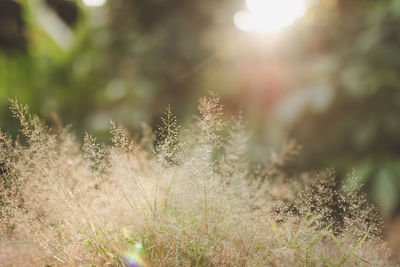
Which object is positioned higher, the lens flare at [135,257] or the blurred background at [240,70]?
the blurred background at [240,70]

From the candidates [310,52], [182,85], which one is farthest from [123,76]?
[310,52]

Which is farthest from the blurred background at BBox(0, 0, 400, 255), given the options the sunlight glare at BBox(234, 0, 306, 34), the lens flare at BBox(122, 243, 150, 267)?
the lens flare at BBox(122, 243, 150, 267)

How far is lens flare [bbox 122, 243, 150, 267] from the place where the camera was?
0.75 m

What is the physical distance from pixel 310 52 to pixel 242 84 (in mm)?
497

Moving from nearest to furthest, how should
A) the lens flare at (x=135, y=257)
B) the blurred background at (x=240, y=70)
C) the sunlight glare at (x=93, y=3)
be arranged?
the lens flare at (x=135, y=257) → the blurred background at (x=240, y=70) → the sunlight glare at (x=93, y=3)

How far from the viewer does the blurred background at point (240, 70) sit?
7.30ft

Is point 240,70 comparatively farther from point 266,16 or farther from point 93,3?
point 93,3

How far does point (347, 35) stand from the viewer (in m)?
2.57

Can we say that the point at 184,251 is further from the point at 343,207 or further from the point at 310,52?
the point at 310,52

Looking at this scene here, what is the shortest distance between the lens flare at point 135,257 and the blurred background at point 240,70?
1003 mm

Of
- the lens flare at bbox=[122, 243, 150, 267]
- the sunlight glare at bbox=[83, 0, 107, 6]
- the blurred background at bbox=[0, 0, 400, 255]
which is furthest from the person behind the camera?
the sunlight glare at bbox=[83, 0, 107, 6]

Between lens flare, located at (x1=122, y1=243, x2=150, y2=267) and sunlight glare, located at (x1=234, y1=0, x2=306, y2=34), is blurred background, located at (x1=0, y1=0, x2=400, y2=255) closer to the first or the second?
sunlight glare, located at (x1=234, y1=0, x2=306, y2=34)

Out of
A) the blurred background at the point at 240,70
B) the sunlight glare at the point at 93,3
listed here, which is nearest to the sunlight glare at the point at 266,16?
the blurred background at the point at 240,70

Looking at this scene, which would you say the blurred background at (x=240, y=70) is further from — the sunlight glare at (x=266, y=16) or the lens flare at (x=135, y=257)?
the lens flare at (x=135, y=257)
